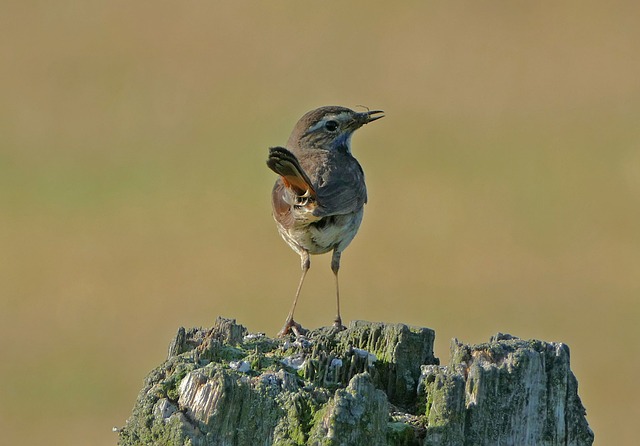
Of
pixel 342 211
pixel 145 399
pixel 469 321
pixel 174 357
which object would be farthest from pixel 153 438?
pixel 469 321

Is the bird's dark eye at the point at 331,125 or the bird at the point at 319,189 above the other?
the bird's dark eye at the point at 331,125

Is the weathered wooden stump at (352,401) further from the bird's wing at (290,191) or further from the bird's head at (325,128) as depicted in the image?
the bird's head at (325,128)

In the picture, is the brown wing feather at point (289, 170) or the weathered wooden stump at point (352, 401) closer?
the weathered wooden stump at point (352, 401)

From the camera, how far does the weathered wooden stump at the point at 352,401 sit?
4.68 metres

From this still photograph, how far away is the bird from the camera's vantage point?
315 inches

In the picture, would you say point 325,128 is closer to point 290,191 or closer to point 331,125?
point 331,125

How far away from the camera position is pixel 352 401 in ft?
15.1

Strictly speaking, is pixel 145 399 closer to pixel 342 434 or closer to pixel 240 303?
pixel 342 434

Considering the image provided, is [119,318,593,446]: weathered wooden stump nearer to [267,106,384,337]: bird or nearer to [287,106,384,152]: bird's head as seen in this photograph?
[267,106,384,337]: bird

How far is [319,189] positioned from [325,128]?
1.38 m

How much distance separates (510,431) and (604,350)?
333 inches

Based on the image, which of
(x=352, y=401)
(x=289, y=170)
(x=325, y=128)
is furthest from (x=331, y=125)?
(x=352, y=401)

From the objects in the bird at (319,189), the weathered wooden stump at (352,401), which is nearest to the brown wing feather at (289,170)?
the bird at (319,189)

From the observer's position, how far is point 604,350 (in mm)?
13031
